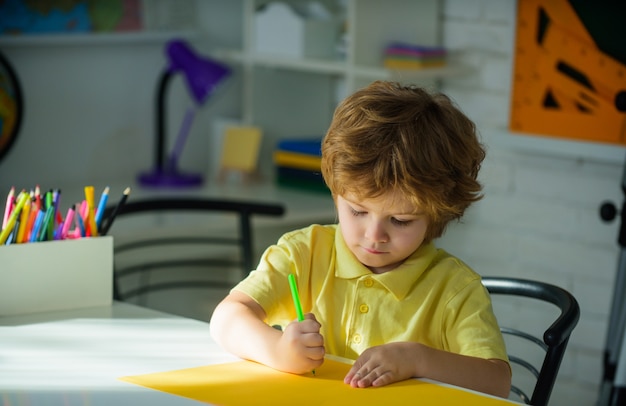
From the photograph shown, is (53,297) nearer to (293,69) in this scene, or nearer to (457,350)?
(457,350)

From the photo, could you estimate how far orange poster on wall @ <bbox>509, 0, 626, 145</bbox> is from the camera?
2.50 metres

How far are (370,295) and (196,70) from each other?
1735 millimetres

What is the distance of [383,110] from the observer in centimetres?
131

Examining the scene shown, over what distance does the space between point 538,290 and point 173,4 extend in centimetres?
A: 195

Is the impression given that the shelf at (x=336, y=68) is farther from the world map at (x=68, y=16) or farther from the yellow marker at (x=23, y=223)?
the yellow marker at (x=23, y=223)

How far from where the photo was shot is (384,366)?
1.20 metres

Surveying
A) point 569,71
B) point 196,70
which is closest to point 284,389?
point 569,71

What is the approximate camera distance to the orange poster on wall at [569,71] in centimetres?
250

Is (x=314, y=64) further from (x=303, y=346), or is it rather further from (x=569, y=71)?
(x=303, y=346)

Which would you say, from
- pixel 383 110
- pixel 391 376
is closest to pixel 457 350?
pixel 391 376

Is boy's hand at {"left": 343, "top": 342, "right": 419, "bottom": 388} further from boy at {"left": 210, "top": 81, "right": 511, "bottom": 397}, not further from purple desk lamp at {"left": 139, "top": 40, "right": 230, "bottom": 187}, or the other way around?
purple desk lamp at {"left": 139, "top": 40, "right": 230, "bottom": 187}

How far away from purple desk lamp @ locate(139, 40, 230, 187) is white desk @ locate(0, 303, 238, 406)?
1446 mm

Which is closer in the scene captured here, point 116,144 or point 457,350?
point 457,350

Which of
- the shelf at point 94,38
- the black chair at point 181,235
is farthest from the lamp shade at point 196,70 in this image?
the black chair at point 181,235
